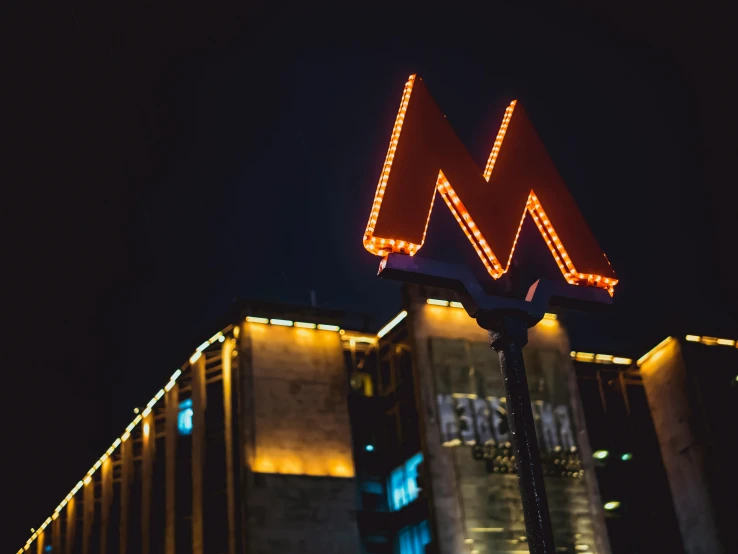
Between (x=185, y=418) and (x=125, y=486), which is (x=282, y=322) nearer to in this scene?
(x=185, y=418)

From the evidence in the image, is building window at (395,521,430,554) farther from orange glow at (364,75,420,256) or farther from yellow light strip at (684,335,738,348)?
orange glow at (364,75,420,256)

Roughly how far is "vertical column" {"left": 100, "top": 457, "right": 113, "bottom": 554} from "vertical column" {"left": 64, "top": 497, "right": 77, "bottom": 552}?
20.2 feet

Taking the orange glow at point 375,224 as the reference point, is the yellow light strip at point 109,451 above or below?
above

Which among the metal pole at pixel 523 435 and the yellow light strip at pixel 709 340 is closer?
the metal pole at pixel 523 435

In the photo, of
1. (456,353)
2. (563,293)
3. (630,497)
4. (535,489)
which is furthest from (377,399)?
(535,489)

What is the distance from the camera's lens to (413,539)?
4019 centimetres

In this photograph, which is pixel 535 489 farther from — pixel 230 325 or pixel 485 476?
pixel 230 325

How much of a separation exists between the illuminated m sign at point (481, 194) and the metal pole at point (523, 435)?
1615mm

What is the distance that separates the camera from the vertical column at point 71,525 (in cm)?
5962

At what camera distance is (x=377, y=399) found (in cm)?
4416

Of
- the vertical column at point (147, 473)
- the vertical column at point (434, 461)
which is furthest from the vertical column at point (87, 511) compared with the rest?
the vertical column at point (434, 461)

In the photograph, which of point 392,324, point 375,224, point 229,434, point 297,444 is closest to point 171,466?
point 229,434

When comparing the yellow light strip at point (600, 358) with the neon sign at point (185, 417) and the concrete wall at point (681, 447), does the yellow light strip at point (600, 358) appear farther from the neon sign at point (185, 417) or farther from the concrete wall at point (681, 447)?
the neon sign at point (185, 417)

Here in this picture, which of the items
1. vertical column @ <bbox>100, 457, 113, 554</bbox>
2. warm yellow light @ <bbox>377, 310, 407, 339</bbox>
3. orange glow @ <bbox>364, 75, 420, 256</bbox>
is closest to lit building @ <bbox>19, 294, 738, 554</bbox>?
warm yellow light @ <bbox>377, 310, 407, 339</bbox>
